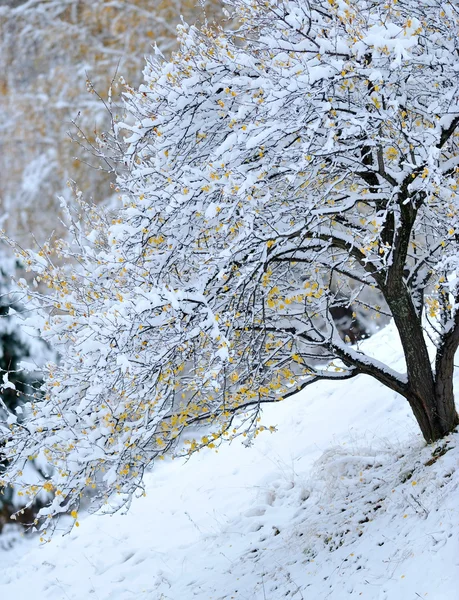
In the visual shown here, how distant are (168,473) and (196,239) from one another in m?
7.13

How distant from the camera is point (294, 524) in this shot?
22.8ft

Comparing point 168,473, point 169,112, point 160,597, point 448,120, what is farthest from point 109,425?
point 168,473

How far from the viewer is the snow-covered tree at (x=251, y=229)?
4359 mm

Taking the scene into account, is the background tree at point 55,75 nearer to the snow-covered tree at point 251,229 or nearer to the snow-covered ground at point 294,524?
the snow-covered ground at point 294,524

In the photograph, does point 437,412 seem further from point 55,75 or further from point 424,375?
point 55,75

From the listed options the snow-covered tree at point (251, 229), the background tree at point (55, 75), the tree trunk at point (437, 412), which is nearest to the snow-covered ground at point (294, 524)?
the tree trunk at point (437, 412)

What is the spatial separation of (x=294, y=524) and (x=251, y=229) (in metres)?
4.11

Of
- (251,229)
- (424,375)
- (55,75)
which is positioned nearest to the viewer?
(251,229)

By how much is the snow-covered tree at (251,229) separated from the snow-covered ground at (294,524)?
120cm

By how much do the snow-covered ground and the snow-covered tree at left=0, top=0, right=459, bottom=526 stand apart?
1199 millimetres

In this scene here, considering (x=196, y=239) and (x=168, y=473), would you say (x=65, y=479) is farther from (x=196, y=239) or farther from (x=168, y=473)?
(x=168, y=473)

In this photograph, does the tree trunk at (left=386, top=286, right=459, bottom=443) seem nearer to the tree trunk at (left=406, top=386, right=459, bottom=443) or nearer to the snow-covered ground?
the tree trunk at (left=406, top=386, right=459, bottom=443)

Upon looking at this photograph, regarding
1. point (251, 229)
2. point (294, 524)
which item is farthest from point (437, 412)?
point (251, 229)

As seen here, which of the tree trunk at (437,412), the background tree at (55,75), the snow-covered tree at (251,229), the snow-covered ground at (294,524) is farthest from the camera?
the background tree at (55,75)
